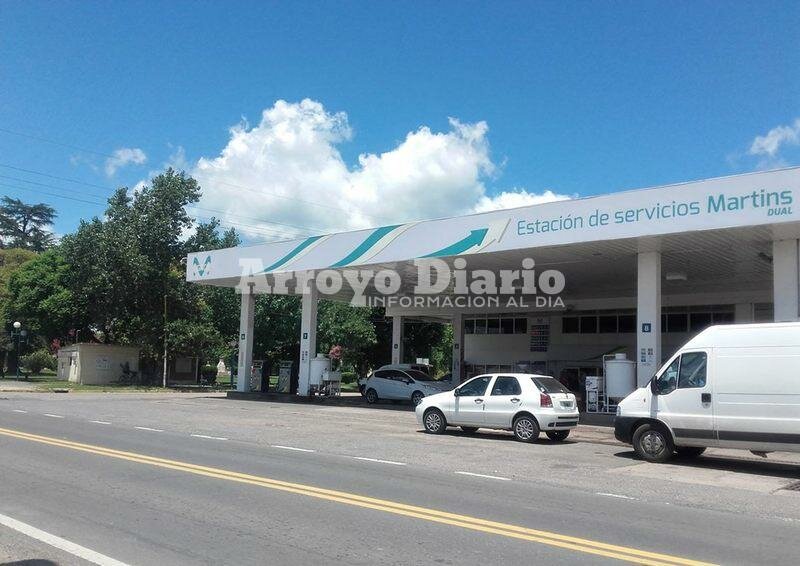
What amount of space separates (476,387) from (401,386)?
40.4 ft

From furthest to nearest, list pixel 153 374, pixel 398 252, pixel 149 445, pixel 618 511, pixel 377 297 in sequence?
pixel 153 374, pixel 377 297, pixel 398 252, pixel 149 445, pixel 618 511

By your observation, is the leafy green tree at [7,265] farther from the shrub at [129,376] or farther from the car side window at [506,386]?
the car side window at [506,386]

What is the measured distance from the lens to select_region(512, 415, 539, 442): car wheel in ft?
50.9

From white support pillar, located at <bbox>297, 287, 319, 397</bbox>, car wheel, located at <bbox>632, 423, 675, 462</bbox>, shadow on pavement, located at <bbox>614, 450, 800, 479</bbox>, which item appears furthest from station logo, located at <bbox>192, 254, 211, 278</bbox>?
car wheel, located at <bbox>632, 423, 675, 462</bbox>

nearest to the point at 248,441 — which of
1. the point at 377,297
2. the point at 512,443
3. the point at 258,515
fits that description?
the point at 512,443

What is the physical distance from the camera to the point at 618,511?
8.30m

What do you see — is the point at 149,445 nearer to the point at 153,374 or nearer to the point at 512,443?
the point at 512,443

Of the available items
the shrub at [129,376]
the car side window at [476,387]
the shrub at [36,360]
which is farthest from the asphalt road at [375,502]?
the shrub at [36,360]

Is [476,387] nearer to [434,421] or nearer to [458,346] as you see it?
[434,421]

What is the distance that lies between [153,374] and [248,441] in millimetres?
34942

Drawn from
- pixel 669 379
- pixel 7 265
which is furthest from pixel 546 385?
pixel 7 265

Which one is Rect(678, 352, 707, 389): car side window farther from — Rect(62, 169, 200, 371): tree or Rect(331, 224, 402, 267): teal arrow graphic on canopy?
Rect(62, 169, 200, 371): tree

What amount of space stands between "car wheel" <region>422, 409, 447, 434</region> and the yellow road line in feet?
24.7

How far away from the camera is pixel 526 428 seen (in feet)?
51.3
